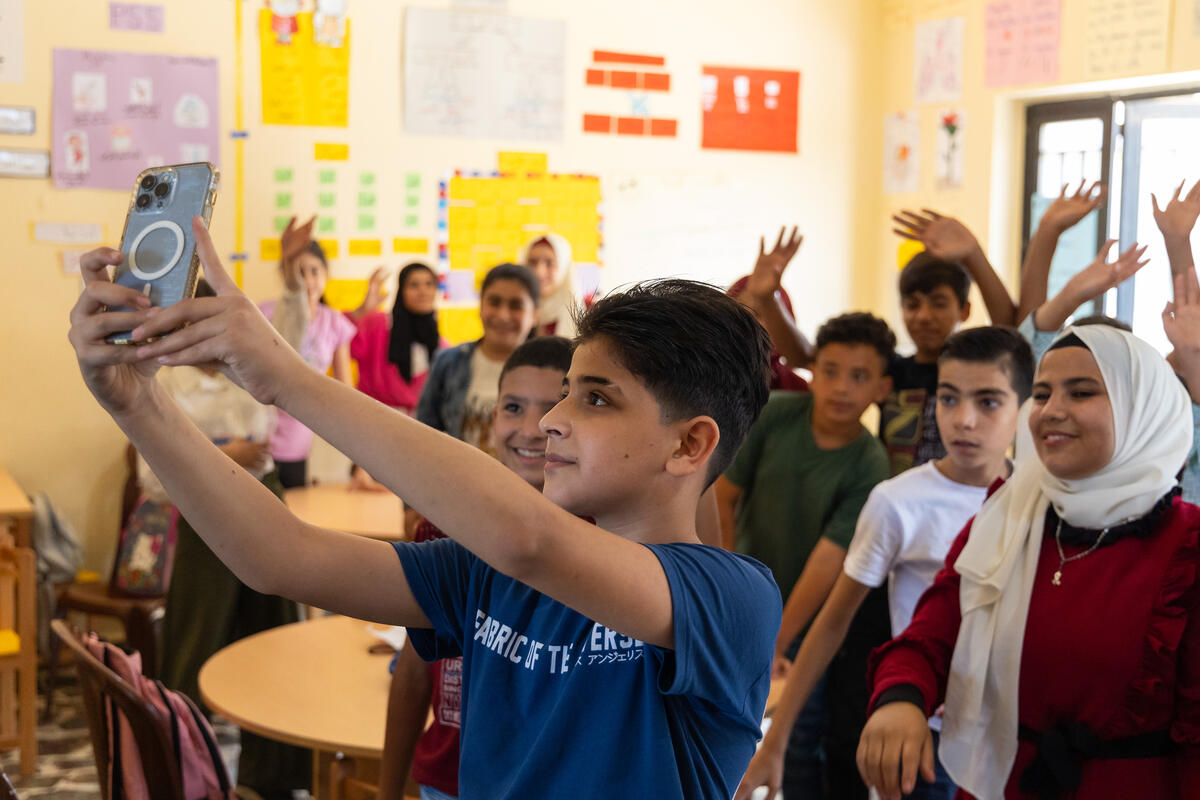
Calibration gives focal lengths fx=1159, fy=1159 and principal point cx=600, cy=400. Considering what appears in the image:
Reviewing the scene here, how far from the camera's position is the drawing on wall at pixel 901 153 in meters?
5.70

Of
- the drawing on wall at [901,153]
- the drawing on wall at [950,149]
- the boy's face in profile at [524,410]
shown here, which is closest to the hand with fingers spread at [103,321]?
the boy's face in profile at [524,410]

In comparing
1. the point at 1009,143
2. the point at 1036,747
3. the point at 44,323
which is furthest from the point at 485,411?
the point at 1009,143

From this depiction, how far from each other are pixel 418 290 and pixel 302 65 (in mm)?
1081

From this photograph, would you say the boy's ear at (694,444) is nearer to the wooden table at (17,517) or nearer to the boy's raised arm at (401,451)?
the boy's raised arm at (401,451)

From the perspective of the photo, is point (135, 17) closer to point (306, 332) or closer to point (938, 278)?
point (306, 332)

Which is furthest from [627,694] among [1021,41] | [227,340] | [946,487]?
[1021,41]

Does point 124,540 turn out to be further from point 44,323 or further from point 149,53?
point 149,53

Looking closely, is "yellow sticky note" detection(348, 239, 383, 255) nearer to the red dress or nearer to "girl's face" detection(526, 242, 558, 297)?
"girl's face" detection(526, 242, 558, 297)

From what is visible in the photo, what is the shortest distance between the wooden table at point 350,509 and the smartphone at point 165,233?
258 cm

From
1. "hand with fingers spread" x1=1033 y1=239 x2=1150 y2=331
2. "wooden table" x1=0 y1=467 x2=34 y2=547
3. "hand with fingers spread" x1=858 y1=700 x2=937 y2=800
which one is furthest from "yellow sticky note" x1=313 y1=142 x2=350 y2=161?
"hand with fingers spread" x1=858 y1=700 x2=937 y2=800

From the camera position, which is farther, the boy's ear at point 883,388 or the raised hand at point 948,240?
the raised hand at point 948,240

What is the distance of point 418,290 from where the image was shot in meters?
4.97

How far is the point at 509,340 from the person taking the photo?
3.07 m

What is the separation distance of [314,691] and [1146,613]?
4.95ft
